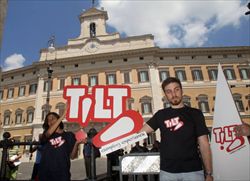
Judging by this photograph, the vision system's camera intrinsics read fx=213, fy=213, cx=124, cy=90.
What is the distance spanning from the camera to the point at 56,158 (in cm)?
251

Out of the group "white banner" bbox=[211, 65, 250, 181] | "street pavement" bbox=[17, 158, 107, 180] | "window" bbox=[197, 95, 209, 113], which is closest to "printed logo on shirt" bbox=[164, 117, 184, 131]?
"white banner" bbox=[211, 65, 250, 181]

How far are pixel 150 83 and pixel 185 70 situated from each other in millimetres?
4641

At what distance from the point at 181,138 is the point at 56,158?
4.95 feet

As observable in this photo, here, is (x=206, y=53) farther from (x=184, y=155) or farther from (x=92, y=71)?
(x=184, y=155)

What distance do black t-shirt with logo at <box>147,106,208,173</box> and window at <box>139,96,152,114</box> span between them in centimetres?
2191

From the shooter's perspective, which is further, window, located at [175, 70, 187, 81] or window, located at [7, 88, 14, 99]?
window, located at [7, 88, 14, 99]

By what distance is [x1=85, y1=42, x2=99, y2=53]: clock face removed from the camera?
87.3 feet

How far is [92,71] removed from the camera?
85.1 feet

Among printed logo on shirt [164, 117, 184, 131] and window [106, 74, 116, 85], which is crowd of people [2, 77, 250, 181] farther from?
window [106, 74, 116, 85]

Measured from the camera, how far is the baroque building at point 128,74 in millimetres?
24234

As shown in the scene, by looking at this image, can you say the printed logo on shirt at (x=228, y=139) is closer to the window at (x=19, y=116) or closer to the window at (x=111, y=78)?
the window at (x=111, y=78)

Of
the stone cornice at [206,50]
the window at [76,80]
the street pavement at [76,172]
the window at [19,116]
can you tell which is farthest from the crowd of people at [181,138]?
the window at [19,116]

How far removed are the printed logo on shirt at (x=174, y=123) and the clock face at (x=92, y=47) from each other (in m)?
25.5

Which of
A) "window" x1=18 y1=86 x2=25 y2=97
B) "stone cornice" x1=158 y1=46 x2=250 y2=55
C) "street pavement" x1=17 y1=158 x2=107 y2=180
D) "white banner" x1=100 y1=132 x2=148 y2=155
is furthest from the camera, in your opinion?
"window" x1=18 y1=86 x2=25 y2=97
